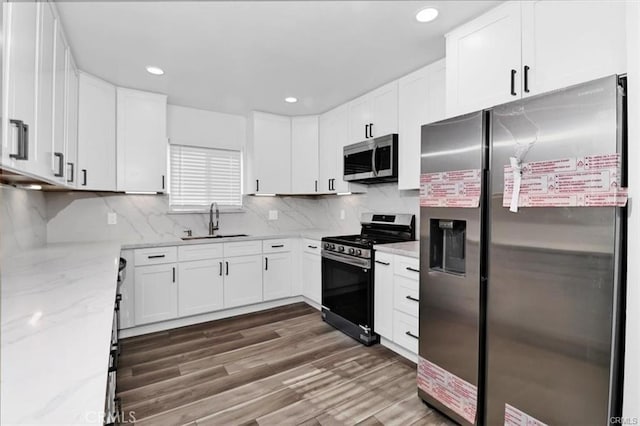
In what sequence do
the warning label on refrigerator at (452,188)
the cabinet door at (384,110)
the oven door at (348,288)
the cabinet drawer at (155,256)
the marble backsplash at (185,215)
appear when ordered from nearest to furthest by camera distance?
the warning label on refrigerator at (452,188), the oven door at (348,288), the cabinet door at (384,110), the cabinet drawer at (155,256), the marble backsplash at (185,215)

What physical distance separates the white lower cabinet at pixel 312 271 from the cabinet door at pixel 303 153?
2.47 ft

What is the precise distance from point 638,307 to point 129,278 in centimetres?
358

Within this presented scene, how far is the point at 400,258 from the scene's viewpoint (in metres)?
2.55

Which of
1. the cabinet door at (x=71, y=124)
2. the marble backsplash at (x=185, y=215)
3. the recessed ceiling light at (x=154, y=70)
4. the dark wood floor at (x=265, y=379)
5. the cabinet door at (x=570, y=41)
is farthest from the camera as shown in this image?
the marble backsplash at (x=185, y=215)

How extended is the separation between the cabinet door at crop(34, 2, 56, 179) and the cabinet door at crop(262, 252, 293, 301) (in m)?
2.48

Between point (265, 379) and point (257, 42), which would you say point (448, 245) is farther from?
point (257, 42)

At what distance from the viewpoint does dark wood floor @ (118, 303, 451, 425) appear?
77.4 inches

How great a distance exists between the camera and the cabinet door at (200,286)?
332cm

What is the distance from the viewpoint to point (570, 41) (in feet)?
5.07

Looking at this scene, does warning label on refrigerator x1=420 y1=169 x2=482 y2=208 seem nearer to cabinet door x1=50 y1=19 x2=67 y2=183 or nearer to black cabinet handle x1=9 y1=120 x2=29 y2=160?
black cabinet handle x1=9 y1=120 x2=29 y2=160

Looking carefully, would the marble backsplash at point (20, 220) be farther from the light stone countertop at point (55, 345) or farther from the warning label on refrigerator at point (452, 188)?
the warning label on refrigerator at point (452, 188)

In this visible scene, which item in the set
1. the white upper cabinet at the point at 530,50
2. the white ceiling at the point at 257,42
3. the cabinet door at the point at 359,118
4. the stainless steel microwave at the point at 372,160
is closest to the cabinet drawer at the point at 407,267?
the stainless steel microwave at the point at 372,160

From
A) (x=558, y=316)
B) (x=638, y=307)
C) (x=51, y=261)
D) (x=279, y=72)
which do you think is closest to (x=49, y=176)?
(x=51, y=261)

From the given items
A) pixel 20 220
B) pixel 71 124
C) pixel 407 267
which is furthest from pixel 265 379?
pixel 71 124
